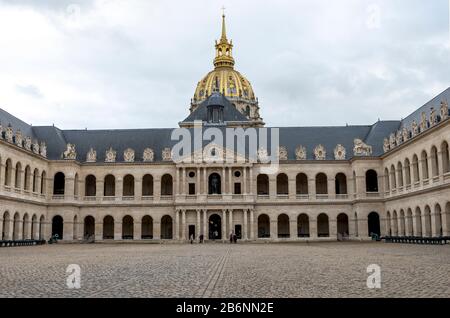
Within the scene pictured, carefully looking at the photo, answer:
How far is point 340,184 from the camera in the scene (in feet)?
226

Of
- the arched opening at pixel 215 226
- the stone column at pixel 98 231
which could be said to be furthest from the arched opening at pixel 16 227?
the arched opening at pixel 215 226

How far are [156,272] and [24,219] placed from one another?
43046mm

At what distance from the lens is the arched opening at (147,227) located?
227 ft

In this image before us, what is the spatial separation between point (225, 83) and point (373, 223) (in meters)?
52.4

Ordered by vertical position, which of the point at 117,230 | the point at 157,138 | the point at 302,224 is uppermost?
the point at 157,138

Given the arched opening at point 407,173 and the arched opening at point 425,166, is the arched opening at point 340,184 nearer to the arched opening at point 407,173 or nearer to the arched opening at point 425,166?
the arched opening at point 407,173

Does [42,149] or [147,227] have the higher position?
[42,149]

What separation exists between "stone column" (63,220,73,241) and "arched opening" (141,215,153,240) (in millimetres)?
9291

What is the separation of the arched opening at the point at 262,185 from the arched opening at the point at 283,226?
376 cm

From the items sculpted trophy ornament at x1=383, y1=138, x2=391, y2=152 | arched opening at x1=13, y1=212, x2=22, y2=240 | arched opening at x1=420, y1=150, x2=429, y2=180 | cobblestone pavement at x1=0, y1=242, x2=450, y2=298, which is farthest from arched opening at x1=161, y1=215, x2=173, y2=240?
cobblestone pavement at x1=0, y1=242, x2=450, y2=298

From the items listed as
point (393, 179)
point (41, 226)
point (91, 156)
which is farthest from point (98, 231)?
point (393, 179)

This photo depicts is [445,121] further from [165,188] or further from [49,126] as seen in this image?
[49,126]

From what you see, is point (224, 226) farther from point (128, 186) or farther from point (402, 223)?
point (402, 223)

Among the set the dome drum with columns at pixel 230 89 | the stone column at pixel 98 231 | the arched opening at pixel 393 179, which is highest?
the dome drum with columns at pixel 230 89
